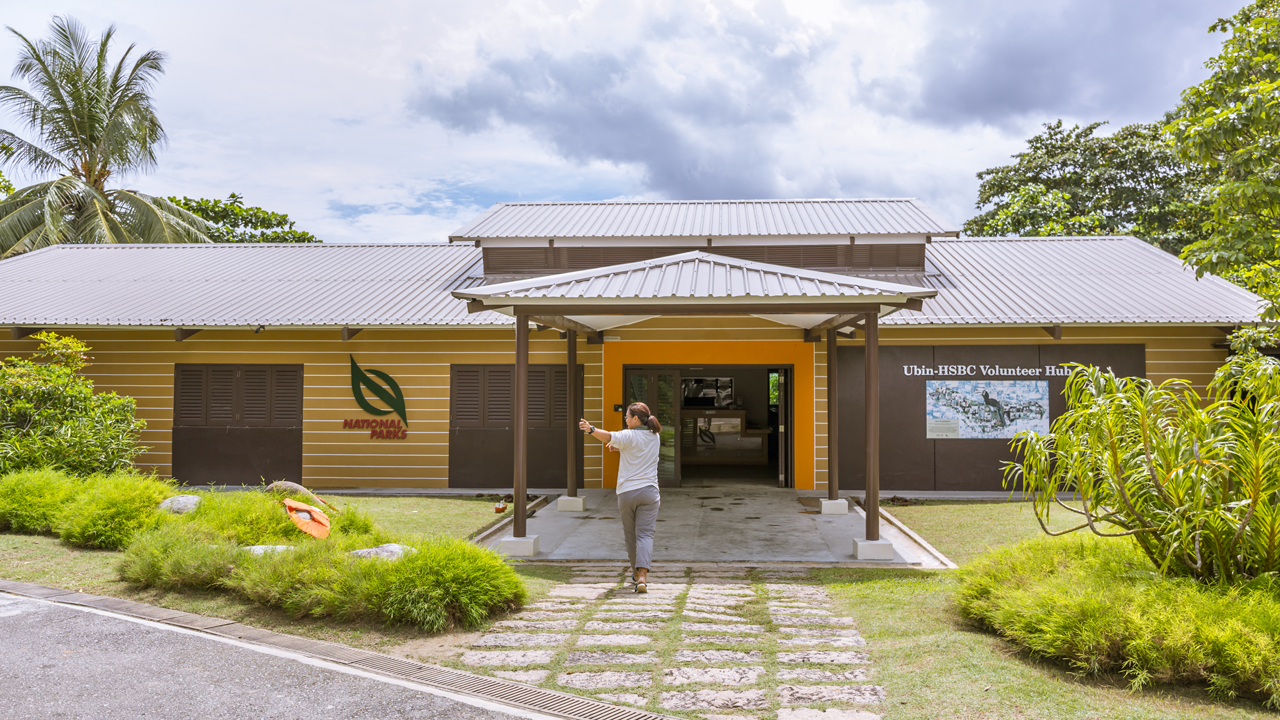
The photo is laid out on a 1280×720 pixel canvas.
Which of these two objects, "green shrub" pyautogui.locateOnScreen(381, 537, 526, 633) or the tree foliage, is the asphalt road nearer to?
"green shrub" pyautogui.locateOnScreen(381, 537, 526, 633)

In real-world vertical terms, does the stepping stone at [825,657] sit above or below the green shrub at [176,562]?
below

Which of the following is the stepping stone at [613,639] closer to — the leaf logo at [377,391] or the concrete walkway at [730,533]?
the concrete walkway at [730,533]

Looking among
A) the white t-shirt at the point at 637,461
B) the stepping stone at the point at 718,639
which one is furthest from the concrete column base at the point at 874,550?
the stepping stone at the point at 718,639

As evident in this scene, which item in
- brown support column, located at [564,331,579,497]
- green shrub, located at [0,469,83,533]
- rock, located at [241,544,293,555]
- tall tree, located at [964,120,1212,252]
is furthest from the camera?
tall tree, located at [964,120,1212,252]

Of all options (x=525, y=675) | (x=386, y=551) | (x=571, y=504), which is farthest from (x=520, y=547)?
(x=525, y=675)

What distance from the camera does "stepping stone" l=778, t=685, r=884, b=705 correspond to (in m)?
4.05

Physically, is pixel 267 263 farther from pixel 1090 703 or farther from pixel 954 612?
pixel 1090 703

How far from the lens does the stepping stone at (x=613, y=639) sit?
495cm

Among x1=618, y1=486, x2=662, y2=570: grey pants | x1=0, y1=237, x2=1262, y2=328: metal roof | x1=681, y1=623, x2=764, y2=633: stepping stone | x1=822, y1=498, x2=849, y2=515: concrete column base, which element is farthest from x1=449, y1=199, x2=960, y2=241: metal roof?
x1=681, y1=623, x2=764, y2=633: stepping stone

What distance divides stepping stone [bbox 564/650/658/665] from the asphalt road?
79cm

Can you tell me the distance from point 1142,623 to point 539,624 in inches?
142

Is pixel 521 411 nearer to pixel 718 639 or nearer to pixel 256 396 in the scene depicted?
pixel 718 639

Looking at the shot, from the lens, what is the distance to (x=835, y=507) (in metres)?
10.4

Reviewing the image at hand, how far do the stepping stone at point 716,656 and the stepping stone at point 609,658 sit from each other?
0.57ft
